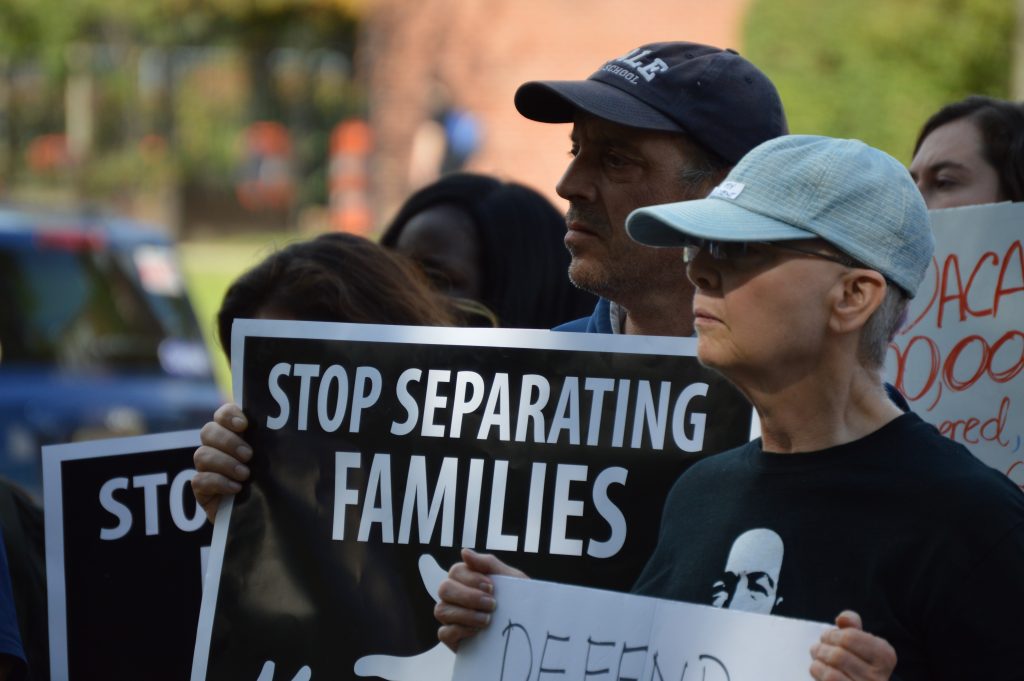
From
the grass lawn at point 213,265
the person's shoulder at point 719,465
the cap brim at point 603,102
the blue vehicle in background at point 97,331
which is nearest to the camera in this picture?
the person's shoulder at point 719,465

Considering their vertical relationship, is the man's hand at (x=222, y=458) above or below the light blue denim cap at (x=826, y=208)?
below

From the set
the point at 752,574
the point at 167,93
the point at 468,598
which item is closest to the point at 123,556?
the point at 468,598

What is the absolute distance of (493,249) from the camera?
14.0 ft

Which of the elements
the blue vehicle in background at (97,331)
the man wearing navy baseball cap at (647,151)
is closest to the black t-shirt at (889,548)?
the man wearing navy baseball cap at (647,151)

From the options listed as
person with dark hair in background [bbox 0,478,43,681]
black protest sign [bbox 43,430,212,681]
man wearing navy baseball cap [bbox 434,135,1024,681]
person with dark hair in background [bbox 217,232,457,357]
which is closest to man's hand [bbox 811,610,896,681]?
man wearing navy baseball cap [bbox 434,135,1024,681]

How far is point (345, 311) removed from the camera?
3.18m

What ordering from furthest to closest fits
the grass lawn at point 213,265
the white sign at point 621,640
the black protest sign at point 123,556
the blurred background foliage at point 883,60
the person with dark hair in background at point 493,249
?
the grass lawn at point 213,265 → the blurred background foliage at point 883,60 → the person with dark hair in background at point 493,249 → the black protest sign at point 123,556 → the white sign at point 621,640

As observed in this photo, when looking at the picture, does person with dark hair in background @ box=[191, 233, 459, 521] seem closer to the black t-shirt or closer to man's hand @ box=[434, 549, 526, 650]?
man's hand @ box=[434, 549, 526, 650]

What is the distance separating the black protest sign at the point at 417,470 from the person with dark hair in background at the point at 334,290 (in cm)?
37

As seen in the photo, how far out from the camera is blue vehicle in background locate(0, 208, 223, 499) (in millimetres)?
7398

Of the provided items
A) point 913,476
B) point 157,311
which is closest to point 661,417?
point 913,476

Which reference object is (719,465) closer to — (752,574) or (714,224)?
(752,574)

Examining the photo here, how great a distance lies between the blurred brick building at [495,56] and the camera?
17.9 metres

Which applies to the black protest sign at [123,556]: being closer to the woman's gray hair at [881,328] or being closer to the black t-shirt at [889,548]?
the black t-shirt at [889,548]
